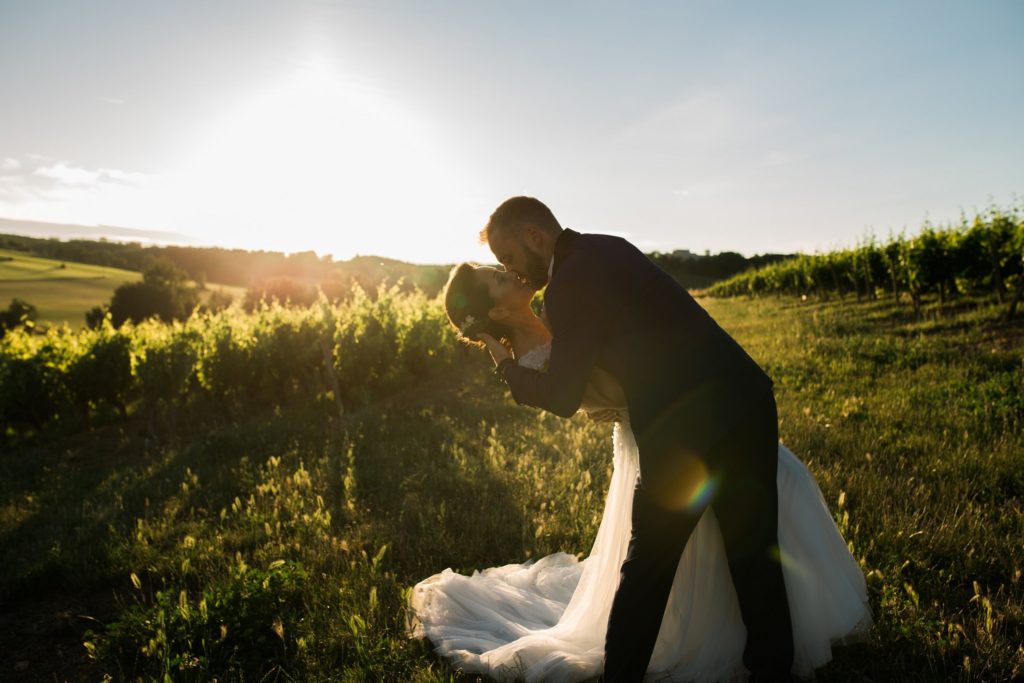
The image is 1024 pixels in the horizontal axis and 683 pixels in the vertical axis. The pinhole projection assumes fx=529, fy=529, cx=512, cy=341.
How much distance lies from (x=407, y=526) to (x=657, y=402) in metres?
3.69

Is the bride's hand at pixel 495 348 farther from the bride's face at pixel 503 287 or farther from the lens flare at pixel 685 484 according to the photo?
the lens flare at pixel 685 484

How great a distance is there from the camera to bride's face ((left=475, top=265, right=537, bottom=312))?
9.98ft

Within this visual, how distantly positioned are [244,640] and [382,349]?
10516 mm

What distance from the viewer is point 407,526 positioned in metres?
5.34

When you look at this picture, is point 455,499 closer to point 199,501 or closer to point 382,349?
point 199,501

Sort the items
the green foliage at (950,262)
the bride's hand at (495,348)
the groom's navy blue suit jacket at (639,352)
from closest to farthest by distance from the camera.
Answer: the groom's navy blue suit jacket at (639,352), the bride's hand at (495,348), the green foliage at (950,262)

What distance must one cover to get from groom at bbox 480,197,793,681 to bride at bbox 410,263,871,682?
26 centimetres

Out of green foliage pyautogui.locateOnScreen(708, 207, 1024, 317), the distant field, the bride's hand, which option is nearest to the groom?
the bride's hand

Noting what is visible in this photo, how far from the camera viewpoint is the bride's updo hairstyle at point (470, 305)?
305 centimetres

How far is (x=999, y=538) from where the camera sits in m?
4.04

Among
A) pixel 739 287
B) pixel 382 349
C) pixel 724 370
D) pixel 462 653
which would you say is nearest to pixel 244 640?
pixel 462 653

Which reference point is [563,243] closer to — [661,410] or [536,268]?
[536,268]

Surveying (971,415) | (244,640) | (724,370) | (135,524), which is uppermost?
(724,370)

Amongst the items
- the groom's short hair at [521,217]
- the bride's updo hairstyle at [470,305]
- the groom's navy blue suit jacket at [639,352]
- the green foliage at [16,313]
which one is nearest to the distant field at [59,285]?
the green foliage at [16,313]
